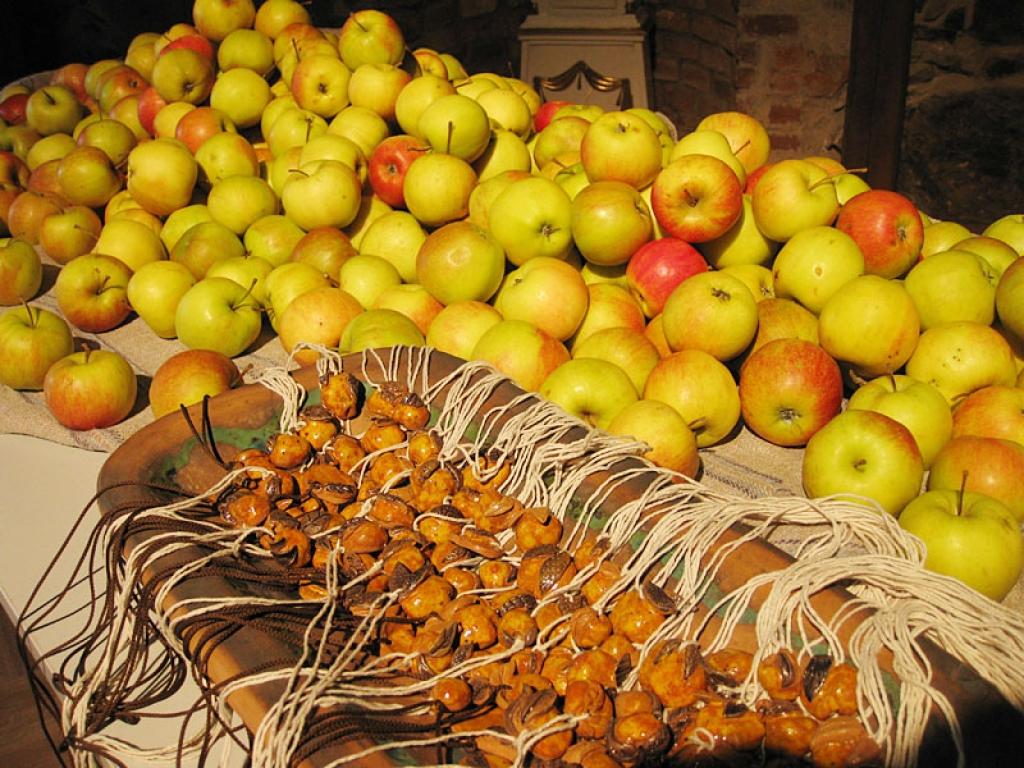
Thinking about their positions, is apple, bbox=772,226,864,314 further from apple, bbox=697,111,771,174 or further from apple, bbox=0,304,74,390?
apple, bbox=0,304,74,390

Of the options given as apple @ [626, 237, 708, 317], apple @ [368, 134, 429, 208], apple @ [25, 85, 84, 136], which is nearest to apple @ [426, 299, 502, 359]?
apple @ [626, 237, 708, 317]

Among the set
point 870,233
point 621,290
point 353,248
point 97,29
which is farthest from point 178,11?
point 870,233

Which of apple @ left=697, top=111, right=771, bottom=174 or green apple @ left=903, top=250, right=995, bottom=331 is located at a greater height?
apple @ left=697, top=111, right=771, bottom=174

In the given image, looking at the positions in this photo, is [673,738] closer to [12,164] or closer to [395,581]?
[395,581]

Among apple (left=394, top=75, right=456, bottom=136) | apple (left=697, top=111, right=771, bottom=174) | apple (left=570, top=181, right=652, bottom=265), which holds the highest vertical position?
apple (left=394, top=75, right=456, bottom=136)

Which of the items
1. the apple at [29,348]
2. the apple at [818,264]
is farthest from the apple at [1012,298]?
the apple at [29,348]

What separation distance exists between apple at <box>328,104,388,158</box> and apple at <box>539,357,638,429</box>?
1172mm

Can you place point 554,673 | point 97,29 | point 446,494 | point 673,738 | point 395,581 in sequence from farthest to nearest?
point 97,29, point 446,494, point 395,581, point 554,673, point 673,738

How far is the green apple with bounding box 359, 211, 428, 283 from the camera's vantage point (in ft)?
6.96

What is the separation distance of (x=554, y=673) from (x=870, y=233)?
117 cm

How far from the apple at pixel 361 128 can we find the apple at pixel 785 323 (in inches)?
50.9

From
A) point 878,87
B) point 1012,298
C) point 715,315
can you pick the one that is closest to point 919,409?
point 1012,298

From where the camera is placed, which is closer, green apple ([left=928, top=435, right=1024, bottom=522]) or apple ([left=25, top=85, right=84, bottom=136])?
green apple ([left=928, top=435, right=1024, bottom=522])

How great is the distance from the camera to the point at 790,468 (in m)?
1.52
